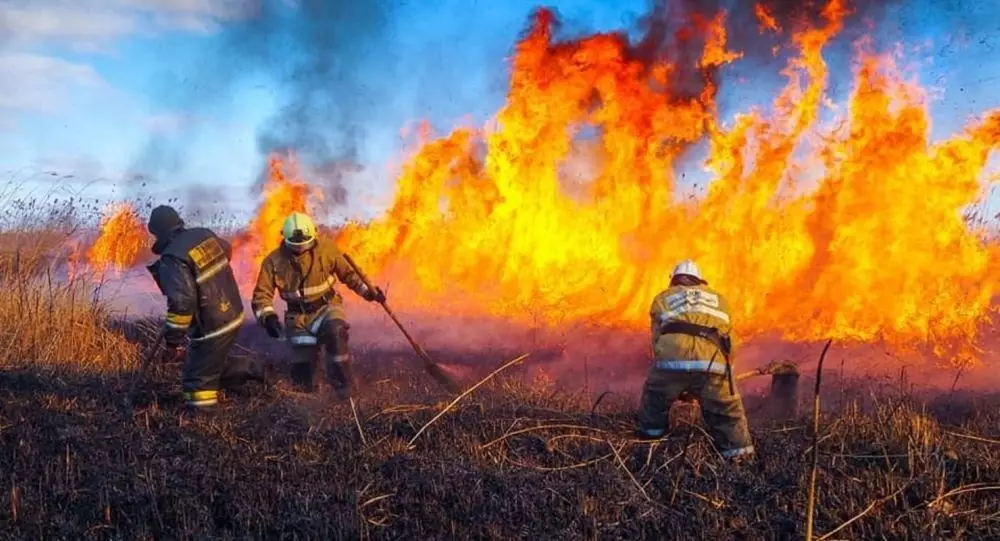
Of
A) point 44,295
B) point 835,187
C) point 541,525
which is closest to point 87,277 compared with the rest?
point 44,295

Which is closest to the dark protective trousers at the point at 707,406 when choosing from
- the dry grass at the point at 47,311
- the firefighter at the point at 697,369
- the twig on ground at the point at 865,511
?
the firefighter at the point at 697,369

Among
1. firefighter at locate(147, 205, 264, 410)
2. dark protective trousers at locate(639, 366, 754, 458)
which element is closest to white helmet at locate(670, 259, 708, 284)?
dark protective trousers at locate(639, 366, 754, 458)

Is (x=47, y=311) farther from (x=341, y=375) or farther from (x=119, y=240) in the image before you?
(x=341, y=375)

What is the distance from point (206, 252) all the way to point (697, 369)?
4265mm

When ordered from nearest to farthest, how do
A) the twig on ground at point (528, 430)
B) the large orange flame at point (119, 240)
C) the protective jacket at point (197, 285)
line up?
the twig on ground at point (528, 430), the protective jacket at point (197, 285), the large orange flame at point (119, 240)

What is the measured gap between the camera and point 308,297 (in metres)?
7.94

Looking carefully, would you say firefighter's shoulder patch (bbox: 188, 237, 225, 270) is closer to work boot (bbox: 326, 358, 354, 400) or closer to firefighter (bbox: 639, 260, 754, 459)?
work boot (bbox: 326, 358, 354, 400)

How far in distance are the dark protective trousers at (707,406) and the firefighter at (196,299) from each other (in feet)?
12.2

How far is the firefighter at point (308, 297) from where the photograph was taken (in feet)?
25.4

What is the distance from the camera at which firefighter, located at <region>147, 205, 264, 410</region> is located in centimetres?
659

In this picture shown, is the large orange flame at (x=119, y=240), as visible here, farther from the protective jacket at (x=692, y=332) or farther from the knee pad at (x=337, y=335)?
the protective jacket at (x=692, y=332)

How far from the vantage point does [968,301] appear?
9203mm

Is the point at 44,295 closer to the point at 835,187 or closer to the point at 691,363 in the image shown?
the point at 691,363

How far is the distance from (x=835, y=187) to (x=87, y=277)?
912 cm
